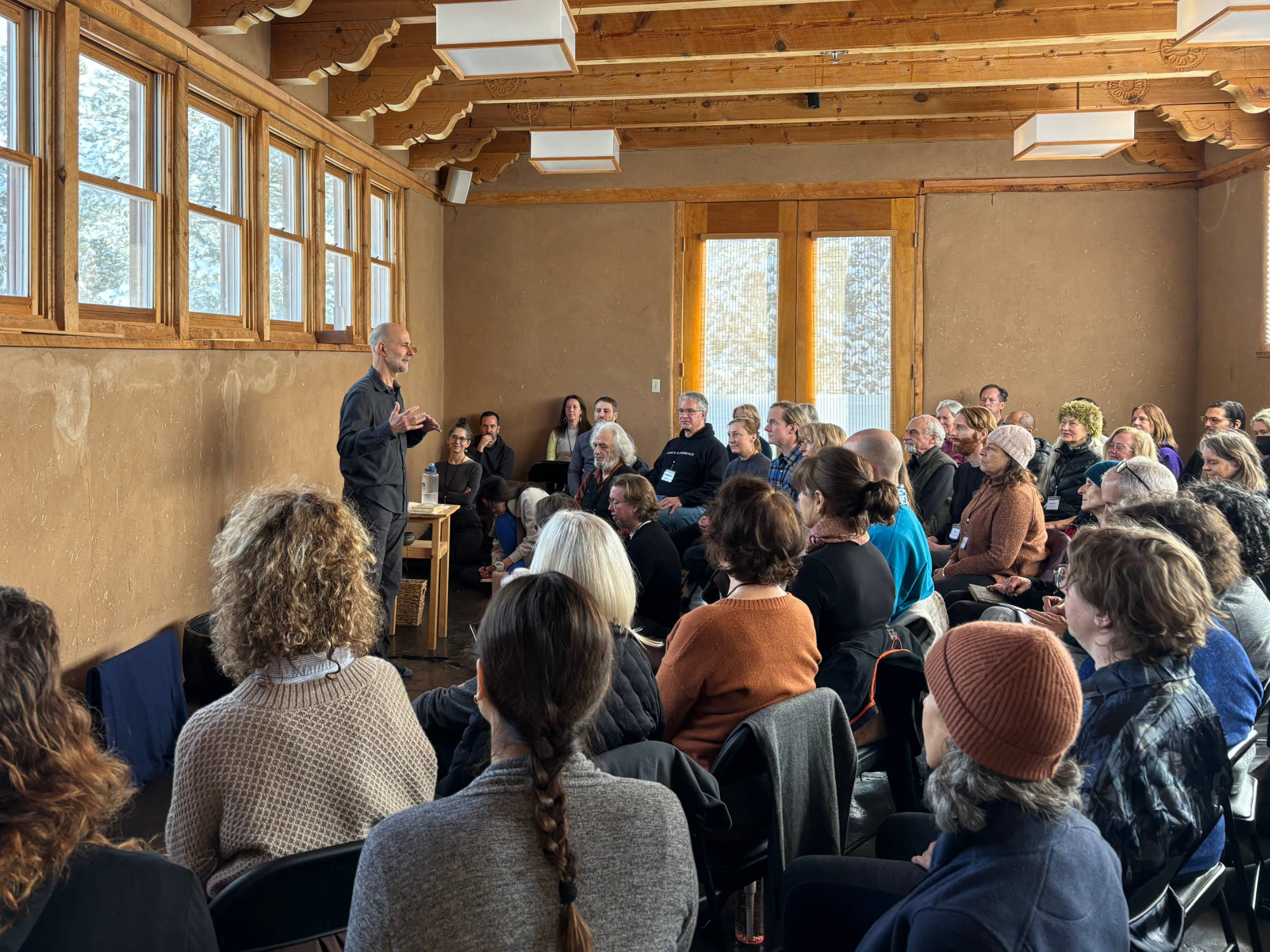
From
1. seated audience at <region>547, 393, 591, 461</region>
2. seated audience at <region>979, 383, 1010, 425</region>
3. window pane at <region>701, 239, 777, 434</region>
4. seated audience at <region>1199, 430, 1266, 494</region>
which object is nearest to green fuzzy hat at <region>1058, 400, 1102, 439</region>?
seated audience at <region>1199, 430, 1266, 494</region>

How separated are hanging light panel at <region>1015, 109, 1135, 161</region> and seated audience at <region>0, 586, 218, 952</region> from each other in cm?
643

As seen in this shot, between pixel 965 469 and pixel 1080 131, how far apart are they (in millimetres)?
2320

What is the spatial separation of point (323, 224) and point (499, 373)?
2.98 metres

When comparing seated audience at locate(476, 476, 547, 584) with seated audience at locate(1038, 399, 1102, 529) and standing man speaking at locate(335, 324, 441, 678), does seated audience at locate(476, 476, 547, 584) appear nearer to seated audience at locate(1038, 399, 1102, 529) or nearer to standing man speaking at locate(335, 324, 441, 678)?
standing man speaking at locate(335, 324, 441, 678)

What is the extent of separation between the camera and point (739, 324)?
8.97 m

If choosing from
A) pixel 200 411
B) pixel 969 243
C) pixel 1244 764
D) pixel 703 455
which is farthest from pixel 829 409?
pixel 1244 764

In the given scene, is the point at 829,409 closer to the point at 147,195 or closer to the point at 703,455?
the point at 703,455

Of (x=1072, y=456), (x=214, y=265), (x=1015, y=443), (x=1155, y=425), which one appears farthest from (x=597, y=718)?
(x=1155, y=425)

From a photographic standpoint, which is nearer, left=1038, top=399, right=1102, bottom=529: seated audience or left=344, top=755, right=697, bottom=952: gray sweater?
left=344, top=755, right=697, bottom=952: gray sweater

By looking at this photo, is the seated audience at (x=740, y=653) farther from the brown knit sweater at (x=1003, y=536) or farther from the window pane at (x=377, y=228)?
the window pane at (x=377, y=228)

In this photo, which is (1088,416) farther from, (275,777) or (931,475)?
(275,777)

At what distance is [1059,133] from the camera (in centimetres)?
623

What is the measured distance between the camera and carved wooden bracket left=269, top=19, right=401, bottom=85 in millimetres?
5402

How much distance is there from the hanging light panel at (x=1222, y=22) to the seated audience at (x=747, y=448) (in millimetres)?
2844
